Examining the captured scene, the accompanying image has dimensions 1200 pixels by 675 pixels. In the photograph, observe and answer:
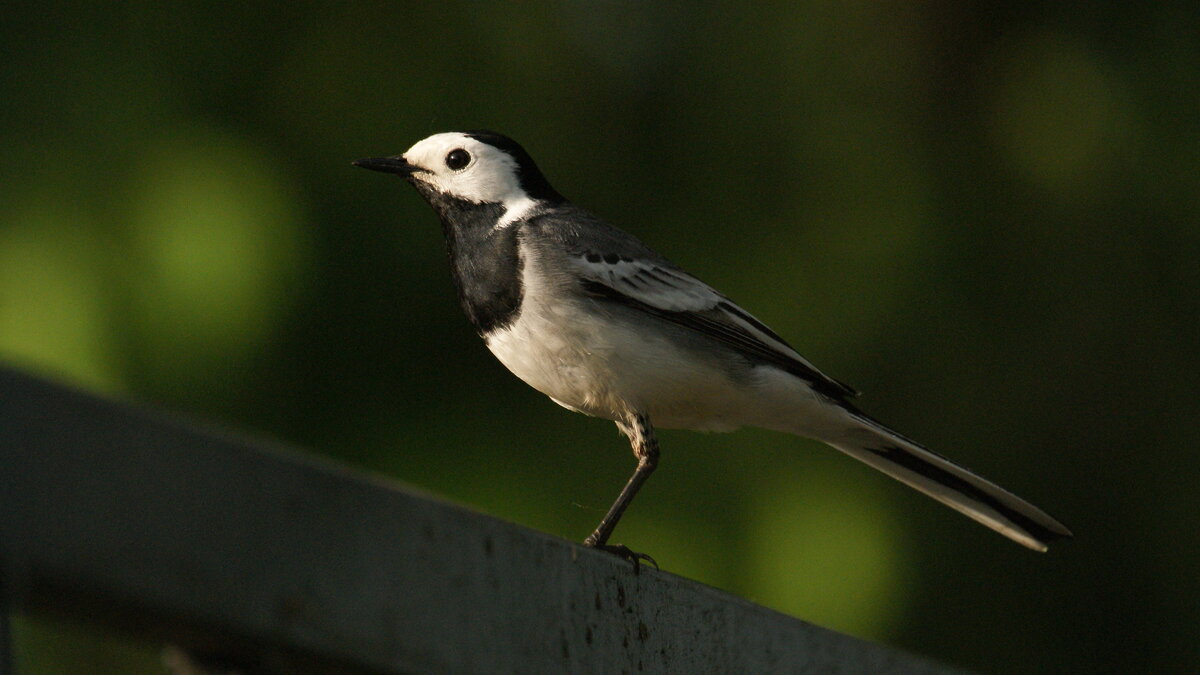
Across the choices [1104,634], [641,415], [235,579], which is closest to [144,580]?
[235,579]

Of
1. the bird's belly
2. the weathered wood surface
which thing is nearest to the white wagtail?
the bird's belly

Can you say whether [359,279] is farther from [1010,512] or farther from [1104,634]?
[1104,634]

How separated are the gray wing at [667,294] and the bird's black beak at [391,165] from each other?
46 centimetres

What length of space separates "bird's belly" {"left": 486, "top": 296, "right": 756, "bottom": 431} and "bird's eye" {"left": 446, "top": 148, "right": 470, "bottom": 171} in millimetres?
581

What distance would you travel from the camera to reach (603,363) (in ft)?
10.1

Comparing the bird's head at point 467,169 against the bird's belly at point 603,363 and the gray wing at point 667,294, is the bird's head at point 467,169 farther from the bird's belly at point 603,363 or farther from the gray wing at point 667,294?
the bird's belly at point 603,363

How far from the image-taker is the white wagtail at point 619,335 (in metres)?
3.08

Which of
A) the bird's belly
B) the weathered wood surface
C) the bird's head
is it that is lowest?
the bird's belly

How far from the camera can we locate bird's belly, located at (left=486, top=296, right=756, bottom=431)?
3.05m

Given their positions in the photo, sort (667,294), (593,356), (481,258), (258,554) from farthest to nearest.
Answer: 1. (667,294)
2. (481,258)
3. (593,356)
4. (258,554)

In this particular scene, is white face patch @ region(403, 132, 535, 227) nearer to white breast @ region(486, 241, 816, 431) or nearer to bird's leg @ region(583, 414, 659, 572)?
white breast @ region(486, 241, 816, 431)

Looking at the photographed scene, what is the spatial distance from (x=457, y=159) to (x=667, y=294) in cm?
71

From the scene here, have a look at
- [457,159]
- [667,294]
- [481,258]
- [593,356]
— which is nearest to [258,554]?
[593,356]

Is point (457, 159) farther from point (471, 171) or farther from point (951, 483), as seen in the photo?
point (951, 483)
